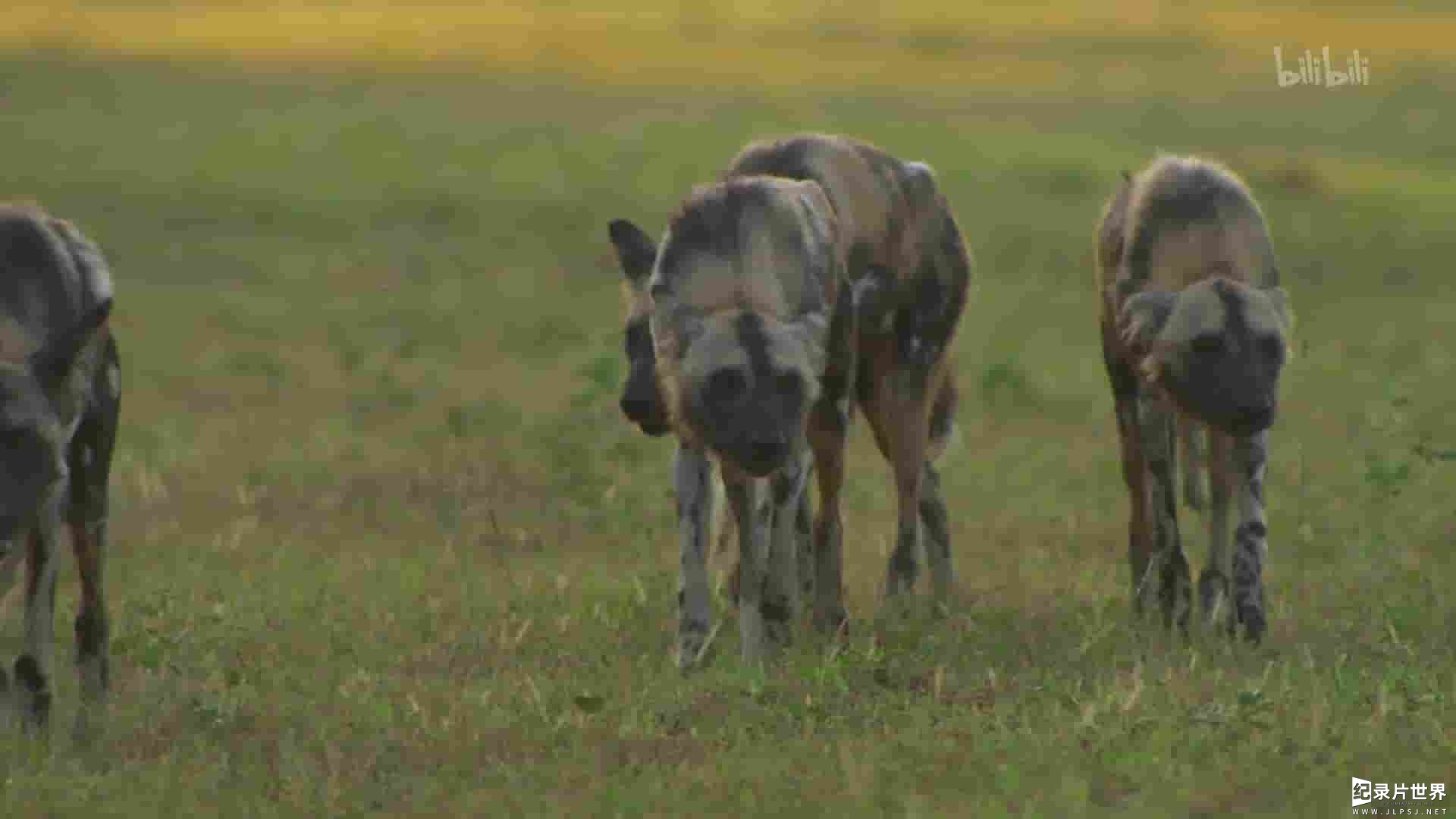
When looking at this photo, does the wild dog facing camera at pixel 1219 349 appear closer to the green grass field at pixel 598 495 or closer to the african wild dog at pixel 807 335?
the green grass field at pixel 598 495

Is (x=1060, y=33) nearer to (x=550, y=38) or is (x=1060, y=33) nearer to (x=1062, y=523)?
(x=550, y=38)

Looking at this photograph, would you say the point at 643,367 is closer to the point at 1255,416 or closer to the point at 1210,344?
the point at 1210,344

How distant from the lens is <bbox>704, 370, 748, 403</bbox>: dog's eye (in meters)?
8.63

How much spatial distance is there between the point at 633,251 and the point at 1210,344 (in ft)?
6.94

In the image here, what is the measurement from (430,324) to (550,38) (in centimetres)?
1967

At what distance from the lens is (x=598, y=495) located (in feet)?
41.5

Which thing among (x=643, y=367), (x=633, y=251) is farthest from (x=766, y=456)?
(x=633, y=251)

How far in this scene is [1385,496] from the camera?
1185 centimetres

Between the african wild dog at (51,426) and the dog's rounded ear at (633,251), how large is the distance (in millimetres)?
1925

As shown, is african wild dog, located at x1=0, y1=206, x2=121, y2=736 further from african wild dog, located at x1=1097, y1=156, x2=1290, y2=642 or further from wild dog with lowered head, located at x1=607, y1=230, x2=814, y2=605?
african wild dog, located at x1=1097, y1=156, x2=1290, y2=642

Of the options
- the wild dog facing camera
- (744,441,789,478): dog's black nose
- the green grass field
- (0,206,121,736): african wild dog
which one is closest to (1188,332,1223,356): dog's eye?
the wild dog facing camera

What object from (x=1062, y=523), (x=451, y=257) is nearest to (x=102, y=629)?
(x=1062, y=523)

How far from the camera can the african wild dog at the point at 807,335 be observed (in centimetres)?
881

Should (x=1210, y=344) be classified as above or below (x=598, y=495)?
above
